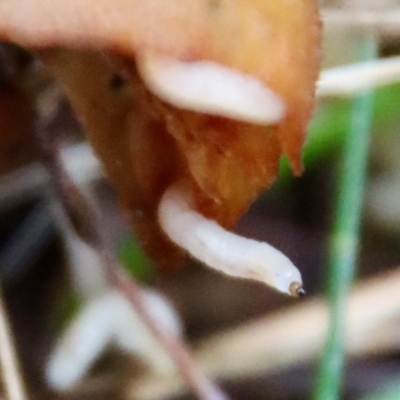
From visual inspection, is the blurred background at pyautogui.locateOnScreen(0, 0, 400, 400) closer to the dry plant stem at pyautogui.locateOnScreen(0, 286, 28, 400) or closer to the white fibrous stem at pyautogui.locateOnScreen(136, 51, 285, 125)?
the dry plant stem at pyautogui.locateOnScreen(0, 286, 28, 400)

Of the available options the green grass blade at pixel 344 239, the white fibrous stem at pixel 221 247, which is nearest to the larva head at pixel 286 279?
the white fibrous stem at pixel 221 247

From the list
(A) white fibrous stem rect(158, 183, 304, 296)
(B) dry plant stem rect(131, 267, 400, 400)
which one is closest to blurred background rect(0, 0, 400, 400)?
(B) dry plant stem rect(131, 267, 400, 400)

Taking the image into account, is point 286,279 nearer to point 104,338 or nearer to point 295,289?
point 295,289

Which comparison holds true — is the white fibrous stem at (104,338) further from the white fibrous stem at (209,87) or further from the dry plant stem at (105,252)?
the white fibrous stem at (209,87)

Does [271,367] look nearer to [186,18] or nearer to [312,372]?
[312,372]

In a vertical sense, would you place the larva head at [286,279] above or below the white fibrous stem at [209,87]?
below

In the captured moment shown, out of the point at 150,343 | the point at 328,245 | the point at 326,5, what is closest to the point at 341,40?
the point at 326,5
